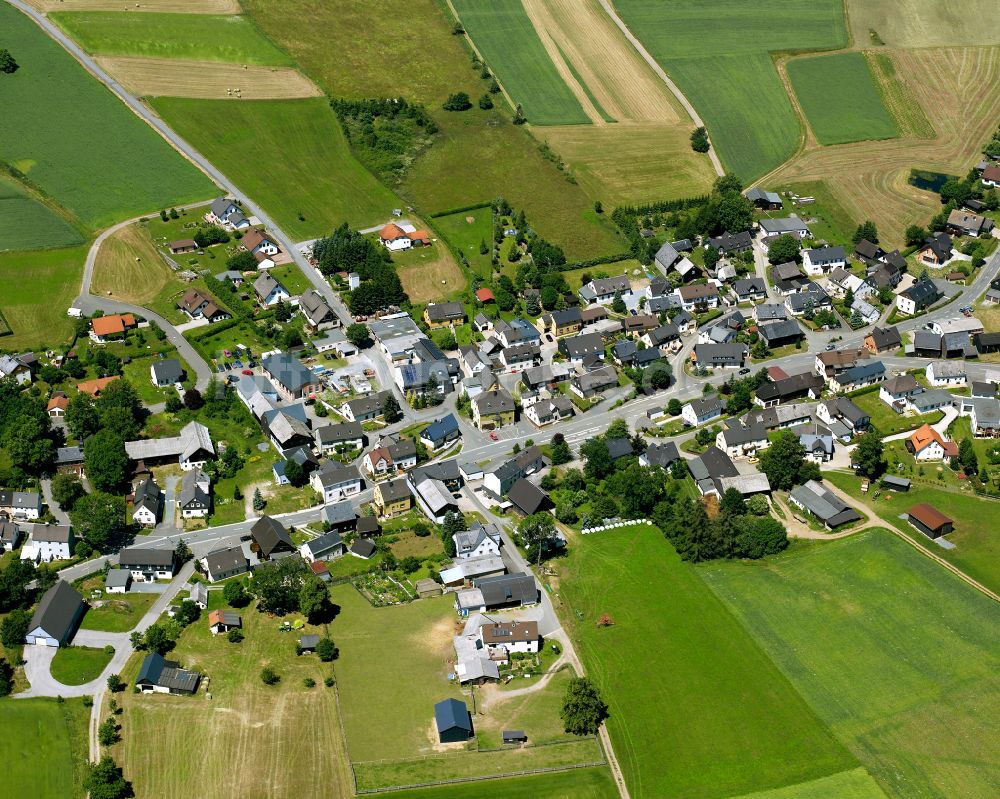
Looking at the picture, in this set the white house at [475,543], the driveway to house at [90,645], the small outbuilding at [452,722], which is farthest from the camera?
the white house at [475,543]

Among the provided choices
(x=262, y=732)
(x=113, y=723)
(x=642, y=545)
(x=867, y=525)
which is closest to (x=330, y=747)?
(x=262, y=732)

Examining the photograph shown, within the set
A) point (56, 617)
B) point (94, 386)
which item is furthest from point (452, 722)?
point (94, 386)

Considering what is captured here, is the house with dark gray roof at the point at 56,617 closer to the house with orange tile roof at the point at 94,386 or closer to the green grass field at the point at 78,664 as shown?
the green grass field at the point at 78,664

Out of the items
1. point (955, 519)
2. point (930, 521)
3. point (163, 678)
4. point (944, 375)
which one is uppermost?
point (944, 375)

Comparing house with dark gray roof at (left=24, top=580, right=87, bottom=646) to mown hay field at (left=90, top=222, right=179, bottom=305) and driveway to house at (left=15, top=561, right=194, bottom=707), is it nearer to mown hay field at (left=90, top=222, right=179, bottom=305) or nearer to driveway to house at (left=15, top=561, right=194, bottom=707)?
driveway to house at (left=15, top=561, right=194, bottom=707)

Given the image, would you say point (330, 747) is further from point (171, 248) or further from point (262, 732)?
point (171, 248)

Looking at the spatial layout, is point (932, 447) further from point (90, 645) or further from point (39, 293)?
point (39, 293)

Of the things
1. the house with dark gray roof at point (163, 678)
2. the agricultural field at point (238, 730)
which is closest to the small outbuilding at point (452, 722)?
the agricultural field at point (238, 730)

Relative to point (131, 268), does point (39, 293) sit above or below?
below
